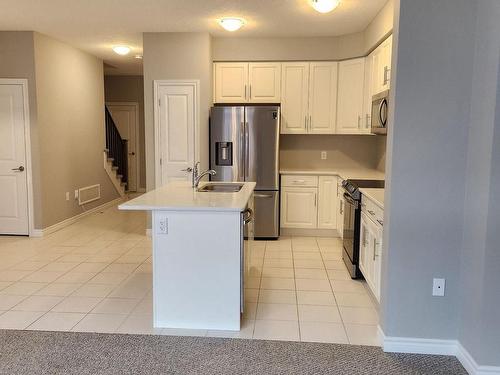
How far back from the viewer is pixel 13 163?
17.7 feet

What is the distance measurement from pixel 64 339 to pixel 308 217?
11.4 ft

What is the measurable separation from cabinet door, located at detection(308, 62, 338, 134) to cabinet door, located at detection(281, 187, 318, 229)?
0.87m

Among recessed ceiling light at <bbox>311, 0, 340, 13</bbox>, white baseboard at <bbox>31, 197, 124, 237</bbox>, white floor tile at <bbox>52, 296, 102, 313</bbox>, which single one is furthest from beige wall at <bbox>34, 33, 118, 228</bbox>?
recessed ceiling light at <bbox>311, 0, 340, 13</bbox>

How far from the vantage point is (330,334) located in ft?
9.32

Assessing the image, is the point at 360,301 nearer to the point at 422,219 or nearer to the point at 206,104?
the point at 422,219

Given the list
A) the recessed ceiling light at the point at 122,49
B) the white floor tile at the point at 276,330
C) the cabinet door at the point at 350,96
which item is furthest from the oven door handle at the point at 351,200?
the recessed ceiling light at the point at 122,49

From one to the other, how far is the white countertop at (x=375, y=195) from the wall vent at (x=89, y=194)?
4627 millimetres

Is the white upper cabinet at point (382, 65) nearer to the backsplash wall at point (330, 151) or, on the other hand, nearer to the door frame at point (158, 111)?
the backsplash wall at point (330, 151)

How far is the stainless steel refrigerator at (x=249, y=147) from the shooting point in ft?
17.1

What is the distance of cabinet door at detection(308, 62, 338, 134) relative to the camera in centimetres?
550

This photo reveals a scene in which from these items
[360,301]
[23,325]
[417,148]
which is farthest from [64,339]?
[417,148]

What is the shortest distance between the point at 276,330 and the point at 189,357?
662 millimetres

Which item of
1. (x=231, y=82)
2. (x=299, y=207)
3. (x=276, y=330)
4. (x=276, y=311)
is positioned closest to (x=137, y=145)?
(x=231, y=82)

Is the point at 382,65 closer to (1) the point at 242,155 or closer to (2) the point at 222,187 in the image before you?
(1) the point at 242,155
